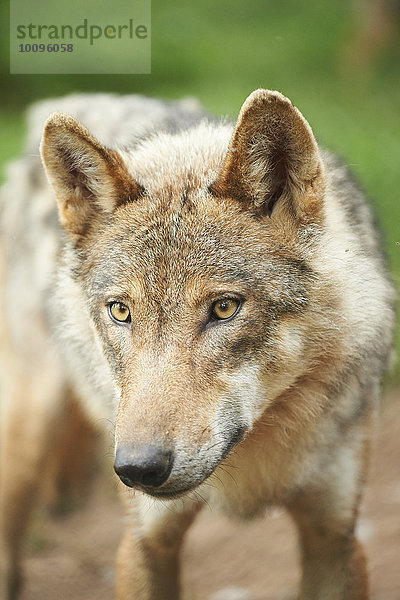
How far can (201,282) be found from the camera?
294 cm

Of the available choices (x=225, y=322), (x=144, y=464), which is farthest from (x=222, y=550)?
(x=144, y=464)

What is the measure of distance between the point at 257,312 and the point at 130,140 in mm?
1618

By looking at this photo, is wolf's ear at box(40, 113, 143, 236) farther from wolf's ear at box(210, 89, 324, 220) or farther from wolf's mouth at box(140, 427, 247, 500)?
wolf's mouth at box(140, 427, 247, 500)

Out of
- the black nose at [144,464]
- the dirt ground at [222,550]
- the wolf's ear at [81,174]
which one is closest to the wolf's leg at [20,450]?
the dirt ground at [222,550]

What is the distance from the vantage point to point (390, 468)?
6117mm

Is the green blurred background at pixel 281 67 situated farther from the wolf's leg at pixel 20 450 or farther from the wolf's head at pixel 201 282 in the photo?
the wolf's head at pixel 201 282

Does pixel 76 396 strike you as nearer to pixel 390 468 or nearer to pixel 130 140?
pixel 130 140

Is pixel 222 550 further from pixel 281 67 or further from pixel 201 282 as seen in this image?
pixel 281 67

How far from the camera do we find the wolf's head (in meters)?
2.74

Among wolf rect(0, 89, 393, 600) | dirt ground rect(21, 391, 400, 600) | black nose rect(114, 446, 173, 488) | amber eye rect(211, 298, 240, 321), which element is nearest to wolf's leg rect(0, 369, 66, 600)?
dirt ground rect(21, 391, 400, 600)

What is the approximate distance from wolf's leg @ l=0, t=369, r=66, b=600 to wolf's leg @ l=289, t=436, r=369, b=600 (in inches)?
76.7

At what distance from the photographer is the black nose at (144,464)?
8.45 ft

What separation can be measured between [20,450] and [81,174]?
2.49 meters

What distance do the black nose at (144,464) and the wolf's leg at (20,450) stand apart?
98.6 inches
